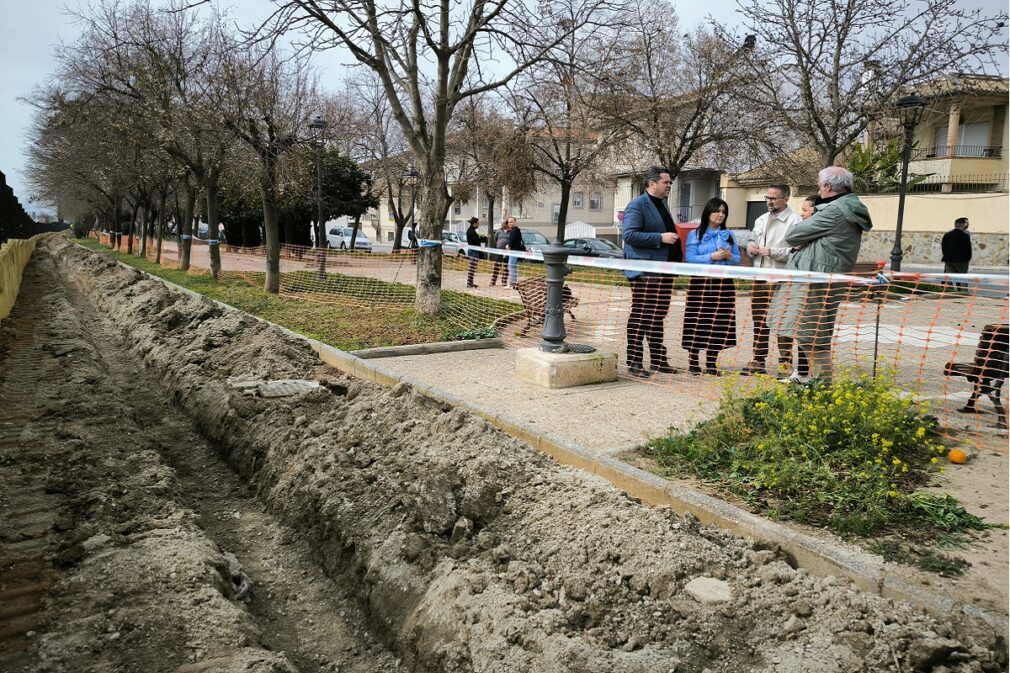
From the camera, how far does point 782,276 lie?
18.5 feet

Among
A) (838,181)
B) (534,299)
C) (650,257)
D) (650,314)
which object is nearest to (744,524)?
(838,181)

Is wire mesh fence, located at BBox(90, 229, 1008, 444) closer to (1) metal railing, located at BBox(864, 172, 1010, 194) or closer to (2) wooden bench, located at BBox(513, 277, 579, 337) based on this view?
(2) wooden bench, located at BBox(513, 277, 579, 337)

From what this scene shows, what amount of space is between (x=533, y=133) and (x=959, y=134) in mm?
21298

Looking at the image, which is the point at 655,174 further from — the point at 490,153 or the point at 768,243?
the point at 490,153

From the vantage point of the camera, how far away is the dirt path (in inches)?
112

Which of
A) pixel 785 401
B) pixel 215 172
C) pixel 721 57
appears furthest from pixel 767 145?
pixel 785 401

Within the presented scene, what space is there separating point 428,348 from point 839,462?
5.29 meters

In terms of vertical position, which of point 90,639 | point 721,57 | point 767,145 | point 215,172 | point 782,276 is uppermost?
point 721,57

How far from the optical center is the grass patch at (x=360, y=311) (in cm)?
903

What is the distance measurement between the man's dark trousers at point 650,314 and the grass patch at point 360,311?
2.47 m

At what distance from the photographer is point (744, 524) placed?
348cm

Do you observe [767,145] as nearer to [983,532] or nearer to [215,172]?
[215,172]

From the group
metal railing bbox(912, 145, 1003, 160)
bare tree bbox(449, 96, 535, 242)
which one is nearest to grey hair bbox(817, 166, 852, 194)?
bare tree bbox(449, 96, 535, 242)

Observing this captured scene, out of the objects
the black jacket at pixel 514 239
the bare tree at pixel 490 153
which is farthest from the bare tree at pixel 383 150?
the black jacket at pixel 514 239
